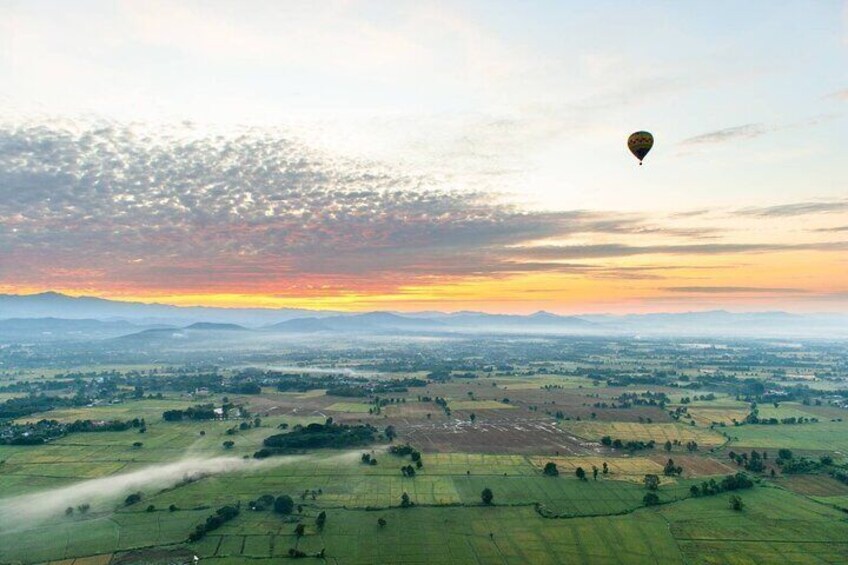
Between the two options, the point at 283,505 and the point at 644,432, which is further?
the point at 644,432

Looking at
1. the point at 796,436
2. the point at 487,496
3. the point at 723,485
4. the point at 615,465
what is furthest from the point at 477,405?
the point at 487,496

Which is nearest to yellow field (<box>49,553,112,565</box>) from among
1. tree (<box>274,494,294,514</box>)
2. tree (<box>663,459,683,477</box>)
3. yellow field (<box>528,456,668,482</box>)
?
tree (<box>274,494,294,514</box>)

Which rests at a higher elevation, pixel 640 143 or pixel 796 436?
pixel 640 143

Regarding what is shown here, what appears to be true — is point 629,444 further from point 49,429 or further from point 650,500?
point 49,429

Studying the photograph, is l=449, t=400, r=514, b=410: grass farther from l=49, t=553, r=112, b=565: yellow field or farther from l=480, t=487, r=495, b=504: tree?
l=49, t=553, r=112, b=565: yellow field

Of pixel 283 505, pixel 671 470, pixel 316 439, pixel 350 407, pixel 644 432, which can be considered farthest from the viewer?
pixel 350 407

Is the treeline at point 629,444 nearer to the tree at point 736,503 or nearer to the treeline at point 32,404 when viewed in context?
the tree at point 736,503

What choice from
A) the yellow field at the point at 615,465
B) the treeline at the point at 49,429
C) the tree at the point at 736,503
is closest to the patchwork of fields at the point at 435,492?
the yellow field at the point at 615,465
